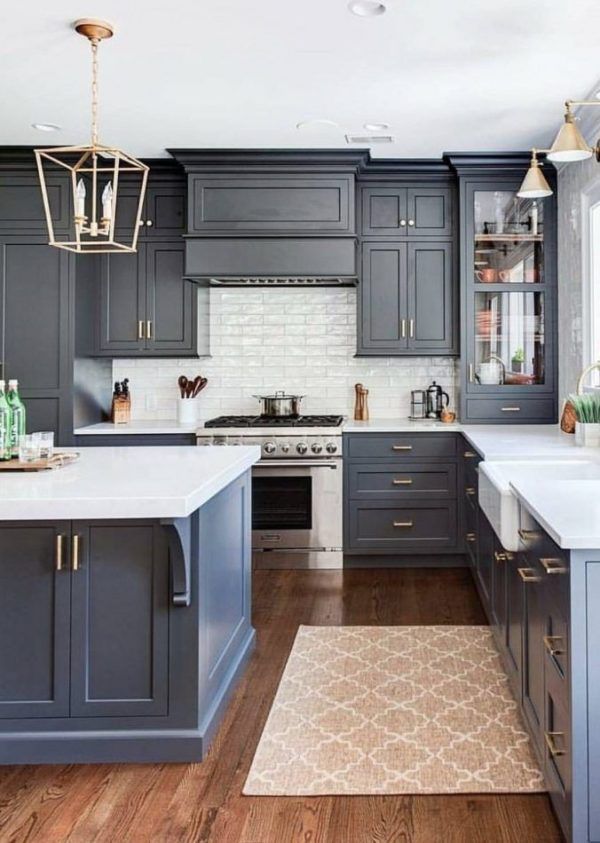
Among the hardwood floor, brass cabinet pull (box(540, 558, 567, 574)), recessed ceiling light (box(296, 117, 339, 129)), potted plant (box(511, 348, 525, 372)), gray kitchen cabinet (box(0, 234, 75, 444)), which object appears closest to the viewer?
brass cabinet pull (box(540, 558, 567, 574))

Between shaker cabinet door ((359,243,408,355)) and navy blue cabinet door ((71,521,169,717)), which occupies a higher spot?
shaker cabinet door ((359,243,408,355))

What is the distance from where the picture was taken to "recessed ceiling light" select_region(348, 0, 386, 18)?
8.95 ft

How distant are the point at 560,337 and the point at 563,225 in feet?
2.31

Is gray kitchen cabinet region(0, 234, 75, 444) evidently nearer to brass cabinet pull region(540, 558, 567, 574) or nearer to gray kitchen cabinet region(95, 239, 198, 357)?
gray kitchen cabinet region(95, 239, 198, 357)

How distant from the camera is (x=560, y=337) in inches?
182

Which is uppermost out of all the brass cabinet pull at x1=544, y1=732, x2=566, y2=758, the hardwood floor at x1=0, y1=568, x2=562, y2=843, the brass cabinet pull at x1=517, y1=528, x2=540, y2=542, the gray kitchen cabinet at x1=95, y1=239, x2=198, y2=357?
the gray kitchen cabinet at x1=95, y1=239, x2=198, y2=357

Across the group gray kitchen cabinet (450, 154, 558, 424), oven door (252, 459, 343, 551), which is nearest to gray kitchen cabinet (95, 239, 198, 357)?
oven door (252, 459, 343, 551)

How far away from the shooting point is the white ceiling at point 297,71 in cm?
284

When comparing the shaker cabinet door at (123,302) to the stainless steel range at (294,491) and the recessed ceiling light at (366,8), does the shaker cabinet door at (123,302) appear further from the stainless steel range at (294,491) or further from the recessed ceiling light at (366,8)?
the recessed ceiling light at (366,8)

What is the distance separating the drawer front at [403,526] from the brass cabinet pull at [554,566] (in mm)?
2724

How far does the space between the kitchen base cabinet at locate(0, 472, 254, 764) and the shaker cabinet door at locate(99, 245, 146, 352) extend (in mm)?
2830

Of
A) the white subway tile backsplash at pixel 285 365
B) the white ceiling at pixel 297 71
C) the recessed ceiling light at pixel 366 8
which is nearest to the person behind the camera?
the recessed ceiling light at pixel 366 8

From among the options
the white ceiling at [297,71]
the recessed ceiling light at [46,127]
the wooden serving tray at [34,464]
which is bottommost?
the wooden serving tray at [34,464]

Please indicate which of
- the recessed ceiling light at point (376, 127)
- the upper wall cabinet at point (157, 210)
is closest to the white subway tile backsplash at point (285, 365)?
the upper wall cabinet at point (157, 210)
